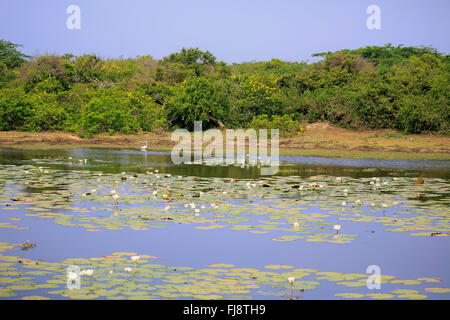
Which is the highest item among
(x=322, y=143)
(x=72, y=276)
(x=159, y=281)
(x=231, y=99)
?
(x=231, y=99)

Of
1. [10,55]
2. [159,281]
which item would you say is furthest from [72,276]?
[10,55]

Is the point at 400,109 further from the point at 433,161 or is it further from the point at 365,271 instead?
the point at 365,271

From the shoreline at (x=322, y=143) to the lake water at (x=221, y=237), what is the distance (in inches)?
282

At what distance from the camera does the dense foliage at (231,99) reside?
2378cm

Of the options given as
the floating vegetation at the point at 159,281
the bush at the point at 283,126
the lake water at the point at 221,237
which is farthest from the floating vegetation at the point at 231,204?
the bush at the point at 283,126

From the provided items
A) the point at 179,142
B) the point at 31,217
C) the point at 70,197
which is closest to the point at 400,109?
the point at 179,142

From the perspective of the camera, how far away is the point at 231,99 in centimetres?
2752

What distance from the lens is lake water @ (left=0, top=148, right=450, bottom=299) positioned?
5180mm

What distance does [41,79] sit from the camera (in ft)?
96.3

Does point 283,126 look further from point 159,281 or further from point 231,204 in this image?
point 159,281

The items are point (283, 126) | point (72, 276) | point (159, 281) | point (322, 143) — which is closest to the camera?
point (72, 276)

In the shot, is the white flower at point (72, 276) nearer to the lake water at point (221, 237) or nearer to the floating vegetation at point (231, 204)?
the lake water at point (221, 237)

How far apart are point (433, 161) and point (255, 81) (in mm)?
11982

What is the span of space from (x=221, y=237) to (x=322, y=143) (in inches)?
616
